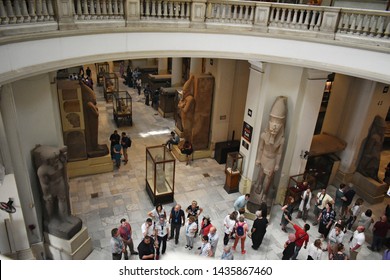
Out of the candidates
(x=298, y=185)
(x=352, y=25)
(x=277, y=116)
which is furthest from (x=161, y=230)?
(x=352, y=25)

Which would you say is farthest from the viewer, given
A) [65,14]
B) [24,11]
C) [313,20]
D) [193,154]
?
[193,154]

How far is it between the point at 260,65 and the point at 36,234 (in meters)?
7.04

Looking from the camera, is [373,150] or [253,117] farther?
[373,150]

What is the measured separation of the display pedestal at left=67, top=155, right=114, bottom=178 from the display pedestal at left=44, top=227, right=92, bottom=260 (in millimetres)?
3510

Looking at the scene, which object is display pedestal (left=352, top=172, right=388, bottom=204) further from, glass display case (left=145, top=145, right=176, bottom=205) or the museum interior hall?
glass display case (left=145, top=145, right=176, bottom=205)

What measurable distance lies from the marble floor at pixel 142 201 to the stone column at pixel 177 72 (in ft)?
15.8

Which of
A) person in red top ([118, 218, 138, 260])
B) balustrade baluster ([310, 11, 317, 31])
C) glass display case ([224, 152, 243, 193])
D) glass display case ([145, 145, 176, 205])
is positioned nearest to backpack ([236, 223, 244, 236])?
person in red top ([118, 218, 138, 260])

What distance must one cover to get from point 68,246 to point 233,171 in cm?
532

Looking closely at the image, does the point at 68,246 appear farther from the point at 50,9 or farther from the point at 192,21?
the point at 192,21

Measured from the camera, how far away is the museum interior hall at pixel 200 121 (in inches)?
268

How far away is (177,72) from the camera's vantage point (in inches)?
680

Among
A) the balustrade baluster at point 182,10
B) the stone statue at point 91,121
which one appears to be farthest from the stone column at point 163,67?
the balustrade baluster at point 182,10

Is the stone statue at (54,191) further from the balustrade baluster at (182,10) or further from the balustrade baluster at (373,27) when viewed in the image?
the balustrade baluster at (373,27)

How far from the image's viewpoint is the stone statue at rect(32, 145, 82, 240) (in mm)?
7074
